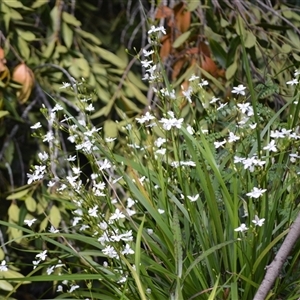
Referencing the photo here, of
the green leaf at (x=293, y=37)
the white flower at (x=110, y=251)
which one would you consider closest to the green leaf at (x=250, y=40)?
the green leaf at (x=293, y=37)

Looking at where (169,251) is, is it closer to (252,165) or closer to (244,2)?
(252,165)

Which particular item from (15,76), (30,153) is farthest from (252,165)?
(30,153)

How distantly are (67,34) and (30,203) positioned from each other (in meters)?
0.56

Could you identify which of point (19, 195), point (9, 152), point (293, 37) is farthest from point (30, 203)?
point (293, 37)

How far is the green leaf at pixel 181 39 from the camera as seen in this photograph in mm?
1902

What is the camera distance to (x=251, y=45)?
1.83 m

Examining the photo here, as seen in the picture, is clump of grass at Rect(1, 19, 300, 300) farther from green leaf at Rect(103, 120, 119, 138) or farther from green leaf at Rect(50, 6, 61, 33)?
green leaf at Rect(50, 6, 61, 33)

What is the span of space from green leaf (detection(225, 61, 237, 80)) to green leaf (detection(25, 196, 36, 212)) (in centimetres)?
67

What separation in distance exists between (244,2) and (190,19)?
0.18 metres

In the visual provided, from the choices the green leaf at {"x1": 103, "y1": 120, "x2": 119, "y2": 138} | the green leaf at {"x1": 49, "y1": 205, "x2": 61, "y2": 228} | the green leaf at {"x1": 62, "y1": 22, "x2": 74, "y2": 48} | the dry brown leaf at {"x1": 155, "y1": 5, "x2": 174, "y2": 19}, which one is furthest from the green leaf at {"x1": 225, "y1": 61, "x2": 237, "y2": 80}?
the green leaf at {"x1": 49, "y1": 205, "x2": 61, "y2": 228}

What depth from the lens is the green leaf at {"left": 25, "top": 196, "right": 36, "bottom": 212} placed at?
1.87 metres

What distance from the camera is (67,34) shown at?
2080 mm

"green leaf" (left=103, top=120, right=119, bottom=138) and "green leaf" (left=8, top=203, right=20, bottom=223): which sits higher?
"green leaf" (left=103, top=120, right=119, bottom=138)

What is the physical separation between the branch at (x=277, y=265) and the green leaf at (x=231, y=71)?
84 cm
